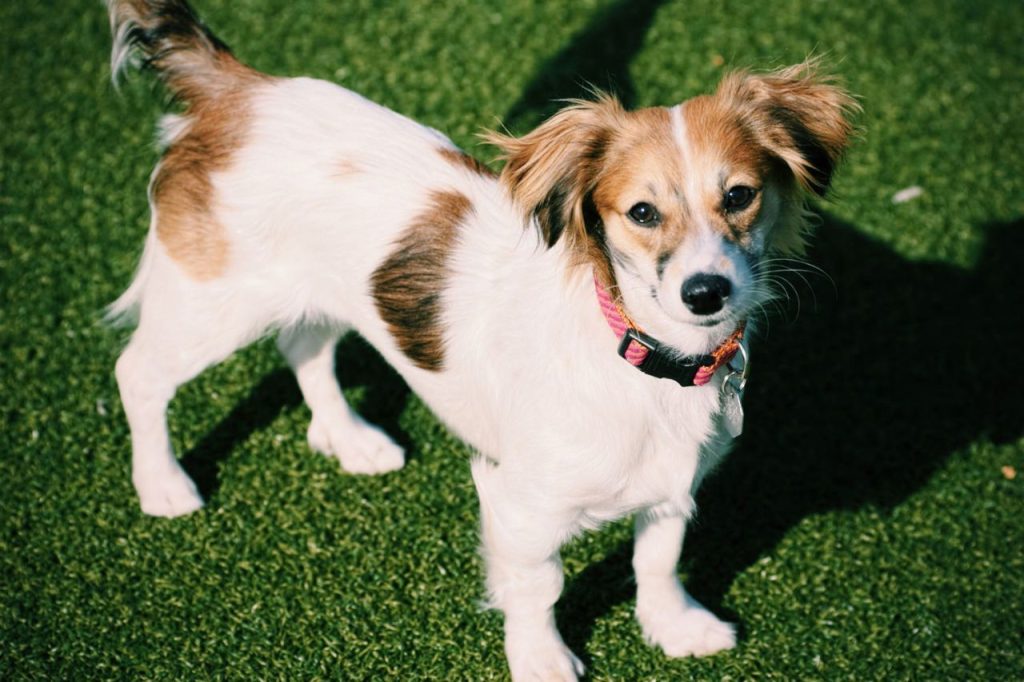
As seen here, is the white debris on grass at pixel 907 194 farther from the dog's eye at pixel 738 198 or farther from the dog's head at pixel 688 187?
the dog's eye at pixel 738 198

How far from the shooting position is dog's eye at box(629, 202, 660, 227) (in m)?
2.61

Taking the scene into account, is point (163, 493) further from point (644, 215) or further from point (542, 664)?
point (644, 215)

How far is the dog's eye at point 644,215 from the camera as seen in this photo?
2605 mm

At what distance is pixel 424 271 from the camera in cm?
310

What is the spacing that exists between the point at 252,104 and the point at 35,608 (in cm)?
184

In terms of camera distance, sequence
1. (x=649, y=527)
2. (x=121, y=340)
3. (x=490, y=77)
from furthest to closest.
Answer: (x=490, y=77) < (x=121, y=340) < (x=649, y=527)

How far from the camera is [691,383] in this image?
2.79 m

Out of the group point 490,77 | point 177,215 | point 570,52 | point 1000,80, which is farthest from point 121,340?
point 1000,80

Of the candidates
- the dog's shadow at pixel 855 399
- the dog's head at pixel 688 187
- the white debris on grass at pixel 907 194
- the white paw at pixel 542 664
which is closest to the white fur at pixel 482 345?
the white paw at pixel 542 664

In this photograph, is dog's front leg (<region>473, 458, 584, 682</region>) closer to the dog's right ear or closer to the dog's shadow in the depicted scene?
the dog's shadow

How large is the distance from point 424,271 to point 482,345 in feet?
0.95

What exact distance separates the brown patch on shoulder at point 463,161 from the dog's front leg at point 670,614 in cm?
122

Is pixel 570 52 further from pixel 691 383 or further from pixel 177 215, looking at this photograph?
pixel 691 383

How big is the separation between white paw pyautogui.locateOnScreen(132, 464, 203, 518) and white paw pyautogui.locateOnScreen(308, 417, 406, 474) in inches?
21.1
